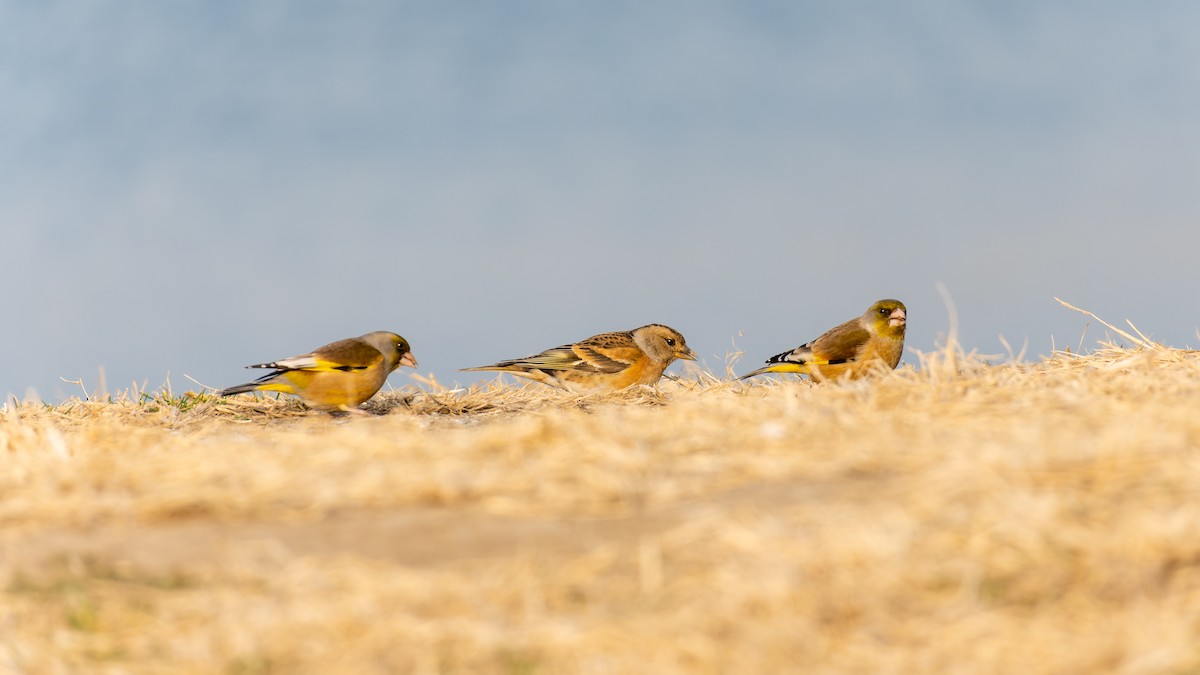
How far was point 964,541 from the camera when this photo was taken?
3.99m

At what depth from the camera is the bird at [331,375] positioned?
28.8 feet

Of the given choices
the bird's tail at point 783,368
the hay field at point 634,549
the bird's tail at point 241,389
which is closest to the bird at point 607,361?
the bird's tail at point 783,368

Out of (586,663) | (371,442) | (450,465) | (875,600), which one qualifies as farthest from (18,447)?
(875,600)

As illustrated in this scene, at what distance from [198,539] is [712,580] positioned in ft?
6.74

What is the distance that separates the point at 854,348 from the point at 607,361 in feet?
6.96

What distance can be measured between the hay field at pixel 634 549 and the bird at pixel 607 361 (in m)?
4.59

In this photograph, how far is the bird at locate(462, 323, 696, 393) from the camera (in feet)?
33.6

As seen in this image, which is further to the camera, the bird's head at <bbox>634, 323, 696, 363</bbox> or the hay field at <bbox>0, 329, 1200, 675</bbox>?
the bird's head at <bbox>634, 323, 696, 363</bbox>

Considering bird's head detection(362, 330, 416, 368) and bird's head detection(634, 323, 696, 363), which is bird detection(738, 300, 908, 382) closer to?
bird's head detection(634, 323, 696, 363)

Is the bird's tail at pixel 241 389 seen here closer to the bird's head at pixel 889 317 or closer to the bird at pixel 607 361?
the bird at pixel 607 361

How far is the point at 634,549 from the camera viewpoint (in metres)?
4.12

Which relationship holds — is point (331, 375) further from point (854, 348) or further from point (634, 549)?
point (634, 549)

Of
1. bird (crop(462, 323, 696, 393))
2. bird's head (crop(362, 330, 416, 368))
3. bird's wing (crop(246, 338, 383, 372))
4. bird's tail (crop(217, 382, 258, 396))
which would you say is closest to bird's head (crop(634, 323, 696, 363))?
bird (crop(462, 323, 696, 393))

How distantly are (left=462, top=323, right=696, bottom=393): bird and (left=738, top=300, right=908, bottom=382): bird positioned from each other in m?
0.94
